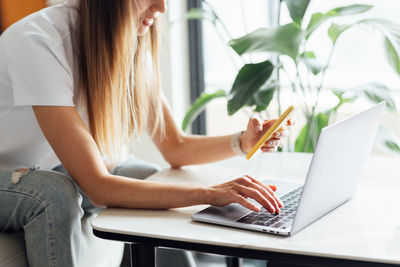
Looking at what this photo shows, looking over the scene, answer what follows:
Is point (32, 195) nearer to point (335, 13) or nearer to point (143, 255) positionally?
point (143, 255)

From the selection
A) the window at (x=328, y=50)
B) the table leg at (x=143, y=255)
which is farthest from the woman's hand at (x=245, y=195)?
the window at (x=328, y=50)

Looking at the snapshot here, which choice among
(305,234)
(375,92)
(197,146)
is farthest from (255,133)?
(375,92)

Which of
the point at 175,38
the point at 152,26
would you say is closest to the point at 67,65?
the point at 152,26

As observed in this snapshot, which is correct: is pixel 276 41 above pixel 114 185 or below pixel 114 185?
above

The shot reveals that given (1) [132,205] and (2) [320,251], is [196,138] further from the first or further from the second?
(2) [320,251]

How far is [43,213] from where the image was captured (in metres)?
1.05

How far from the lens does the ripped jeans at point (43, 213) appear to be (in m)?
1.04

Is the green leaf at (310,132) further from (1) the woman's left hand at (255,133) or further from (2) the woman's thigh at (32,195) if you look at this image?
(2) the woman's thigh at (32,195)

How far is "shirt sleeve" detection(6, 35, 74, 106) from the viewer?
1.10 m

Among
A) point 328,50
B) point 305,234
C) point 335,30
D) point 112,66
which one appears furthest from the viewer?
point 328,50

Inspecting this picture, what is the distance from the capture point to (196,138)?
1.43 m

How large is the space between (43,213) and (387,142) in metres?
1.04

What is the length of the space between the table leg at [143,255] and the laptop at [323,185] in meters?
0.10

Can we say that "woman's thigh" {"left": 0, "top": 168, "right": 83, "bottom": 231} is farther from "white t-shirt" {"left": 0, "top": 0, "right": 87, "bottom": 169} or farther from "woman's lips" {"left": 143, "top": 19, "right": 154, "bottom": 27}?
"woman's lips" {"left": 143, "top": 19, "right": 154, "bottom": 27}
